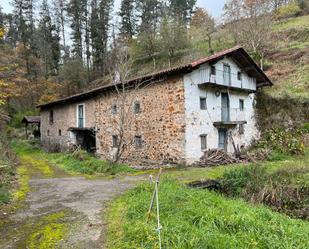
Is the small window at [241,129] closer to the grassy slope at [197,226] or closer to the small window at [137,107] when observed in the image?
the small window at [137,107]

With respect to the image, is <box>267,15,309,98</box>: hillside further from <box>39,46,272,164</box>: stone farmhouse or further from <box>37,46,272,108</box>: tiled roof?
<box>39,46,272,164</box>: stone farmhouse

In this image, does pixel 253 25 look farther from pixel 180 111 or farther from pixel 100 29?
pixel 100 29

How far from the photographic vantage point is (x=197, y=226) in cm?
598

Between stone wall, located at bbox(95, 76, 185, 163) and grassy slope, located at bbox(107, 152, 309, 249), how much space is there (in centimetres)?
792

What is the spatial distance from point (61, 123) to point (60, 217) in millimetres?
19006

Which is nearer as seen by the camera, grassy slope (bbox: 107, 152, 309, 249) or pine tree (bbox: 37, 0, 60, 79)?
grassy slope (bbox: 107, 152, 309, 249)

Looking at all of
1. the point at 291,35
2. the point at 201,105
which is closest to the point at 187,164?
the point at 201,105

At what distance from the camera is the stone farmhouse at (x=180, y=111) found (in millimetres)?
16109

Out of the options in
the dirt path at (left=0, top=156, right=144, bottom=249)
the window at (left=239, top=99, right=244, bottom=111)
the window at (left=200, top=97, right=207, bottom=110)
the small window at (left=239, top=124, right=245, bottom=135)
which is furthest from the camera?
the window at (left=239, top=99, right=244, bottom=111)

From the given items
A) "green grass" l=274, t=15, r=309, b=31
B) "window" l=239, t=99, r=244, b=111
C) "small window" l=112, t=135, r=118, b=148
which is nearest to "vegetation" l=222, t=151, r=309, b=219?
"window" l=239, t=99, r=244, b=111

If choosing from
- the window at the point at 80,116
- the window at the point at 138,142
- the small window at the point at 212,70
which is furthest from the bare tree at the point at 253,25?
the window at the point at 80,116

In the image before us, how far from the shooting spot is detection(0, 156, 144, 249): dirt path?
5.52 m

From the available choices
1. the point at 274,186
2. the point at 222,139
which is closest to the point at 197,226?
the point at 274,186

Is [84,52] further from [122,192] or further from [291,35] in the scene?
[122,192]
